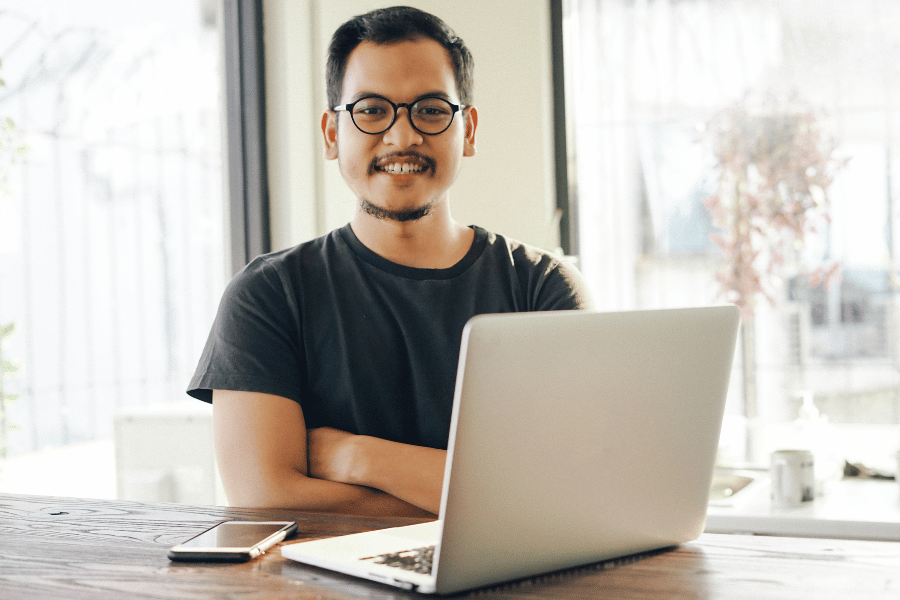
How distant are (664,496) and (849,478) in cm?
198

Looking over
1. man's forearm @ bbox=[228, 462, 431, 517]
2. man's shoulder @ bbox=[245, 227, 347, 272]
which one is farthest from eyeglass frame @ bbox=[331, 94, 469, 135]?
man's forearm @ bbox=[228, 462, 431, 517]

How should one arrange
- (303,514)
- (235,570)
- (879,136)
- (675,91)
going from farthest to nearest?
(675,91) < (879,136) < (303,514) < (235,570)

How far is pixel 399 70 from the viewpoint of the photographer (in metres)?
1.61

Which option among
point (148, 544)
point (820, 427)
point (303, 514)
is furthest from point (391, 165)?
point (820, 427)

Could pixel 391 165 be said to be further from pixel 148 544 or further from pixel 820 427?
pixel 820 427

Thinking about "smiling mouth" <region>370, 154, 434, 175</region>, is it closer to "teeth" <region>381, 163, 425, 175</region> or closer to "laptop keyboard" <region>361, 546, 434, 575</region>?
"teeth" <region>381, 163, 425, 175</region>

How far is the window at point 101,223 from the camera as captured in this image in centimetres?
239

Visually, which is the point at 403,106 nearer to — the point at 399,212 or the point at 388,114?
the point at 388,114

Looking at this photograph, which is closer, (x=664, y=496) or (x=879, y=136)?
(x=664, y=496)

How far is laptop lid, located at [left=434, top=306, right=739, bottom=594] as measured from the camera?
29.5 inches

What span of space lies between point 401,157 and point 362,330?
1.07 ft

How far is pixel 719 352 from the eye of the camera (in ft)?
3.03

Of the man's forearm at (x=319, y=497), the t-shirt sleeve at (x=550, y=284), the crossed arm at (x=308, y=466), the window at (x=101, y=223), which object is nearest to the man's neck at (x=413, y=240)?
the t-shirt sleeve at (x=550, y=284)

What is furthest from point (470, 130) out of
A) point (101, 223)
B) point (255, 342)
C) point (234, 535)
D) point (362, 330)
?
point (101, 223)
